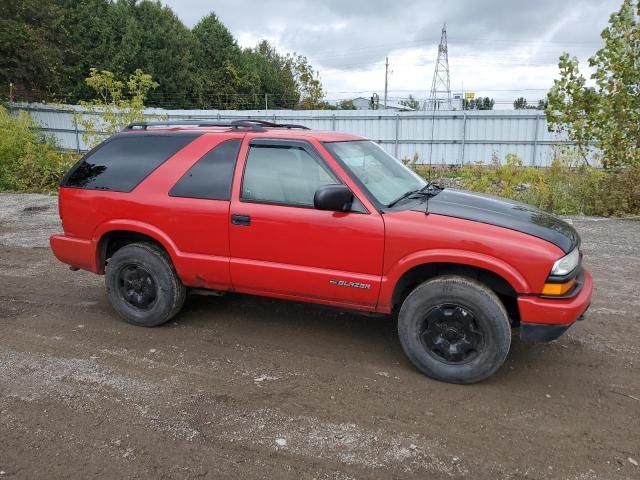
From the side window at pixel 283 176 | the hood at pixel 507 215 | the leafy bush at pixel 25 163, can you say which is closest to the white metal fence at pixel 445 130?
the leafy bush at pixel 25 163

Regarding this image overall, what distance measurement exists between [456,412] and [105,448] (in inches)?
86.7

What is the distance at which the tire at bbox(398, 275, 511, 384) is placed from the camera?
3561 mm

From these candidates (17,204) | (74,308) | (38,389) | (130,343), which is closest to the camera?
(38,389)

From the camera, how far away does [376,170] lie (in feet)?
14.4

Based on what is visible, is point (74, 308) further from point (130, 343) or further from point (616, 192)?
point (616, 192)

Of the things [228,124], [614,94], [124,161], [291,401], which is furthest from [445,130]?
[291,401]

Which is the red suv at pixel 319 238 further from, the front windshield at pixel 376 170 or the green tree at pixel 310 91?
the green tree at pixel 310 91

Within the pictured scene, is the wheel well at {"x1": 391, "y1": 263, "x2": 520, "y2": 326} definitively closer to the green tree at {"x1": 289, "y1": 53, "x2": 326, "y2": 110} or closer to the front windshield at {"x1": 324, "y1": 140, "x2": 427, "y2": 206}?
the front windshield at {"x1": 324, "y1": 140, "x2": 427, "y2": 206}

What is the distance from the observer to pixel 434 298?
144 inches

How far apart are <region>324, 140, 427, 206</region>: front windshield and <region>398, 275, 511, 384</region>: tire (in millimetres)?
810

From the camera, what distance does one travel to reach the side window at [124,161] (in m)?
4.63

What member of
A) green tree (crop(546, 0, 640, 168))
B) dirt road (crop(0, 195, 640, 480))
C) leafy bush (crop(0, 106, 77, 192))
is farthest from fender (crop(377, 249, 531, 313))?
leafy bush (crop(0, 106, 77, 192))

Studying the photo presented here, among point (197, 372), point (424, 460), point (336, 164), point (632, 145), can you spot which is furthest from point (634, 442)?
point (632, 145)

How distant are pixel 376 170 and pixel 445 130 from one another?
21.3m
